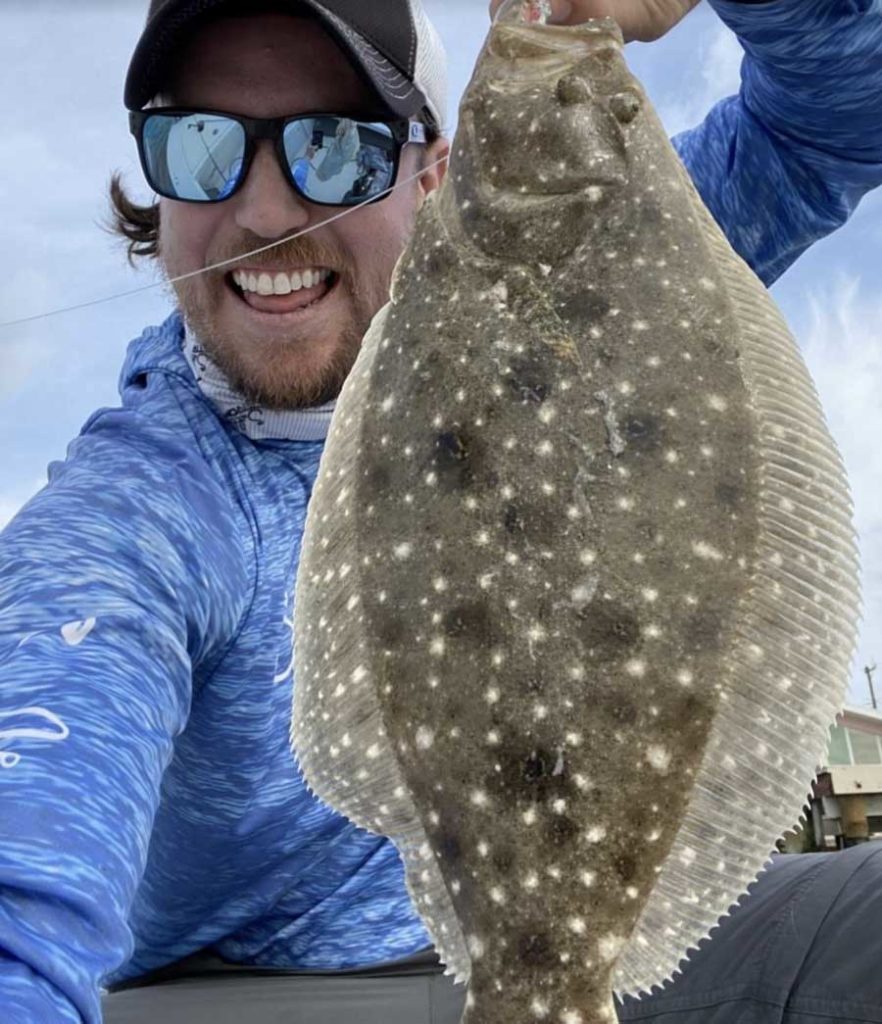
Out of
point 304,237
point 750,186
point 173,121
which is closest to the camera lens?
point 173,121

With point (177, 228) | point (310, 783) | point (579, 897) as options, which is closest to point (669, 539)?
point (579, 897)

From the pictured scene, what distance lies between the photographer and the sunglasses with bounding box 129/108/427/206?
2.16m

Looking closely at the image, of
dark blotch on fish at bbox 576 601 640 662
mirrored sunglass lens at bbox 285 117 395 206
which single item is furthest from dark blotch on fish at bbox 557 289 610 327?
mirrored sunglass lens at bbox 285 117 395 206

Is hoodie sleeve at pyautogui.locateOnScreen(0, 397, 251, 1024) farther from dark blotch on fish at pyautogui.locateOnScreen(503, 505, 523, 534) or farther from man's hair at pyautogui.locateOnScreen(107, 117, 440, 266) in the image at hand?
man's hair at pyautogui.locateOnScreen(107, 117, 440, 266)

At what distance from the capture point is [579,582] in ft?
4.27

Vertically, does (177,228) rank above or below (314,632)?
above

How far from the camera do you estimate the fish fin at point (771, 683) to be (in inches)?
52.5

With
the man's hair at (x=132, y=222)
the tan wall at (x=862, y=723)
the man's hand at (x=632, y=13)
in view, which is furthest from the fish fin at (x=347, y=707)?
the tan wall at (x=862, y=723)

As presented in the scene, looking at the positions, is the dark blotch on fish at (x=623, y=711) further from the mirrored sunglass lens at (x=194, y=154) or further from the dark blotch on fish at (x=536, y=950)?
the mirrored sunglass lens at (x=194, y=154)

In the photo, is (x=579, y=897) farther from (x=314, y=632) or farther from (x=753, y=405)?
(x=753, y=405)

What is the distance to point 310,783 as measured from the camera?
4.81ft

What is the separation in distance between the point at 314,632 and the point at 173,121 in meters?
1.31

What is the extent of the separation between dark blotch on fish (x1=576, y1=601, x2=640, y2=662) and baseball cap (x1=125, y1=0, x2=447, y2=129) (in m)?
1.49

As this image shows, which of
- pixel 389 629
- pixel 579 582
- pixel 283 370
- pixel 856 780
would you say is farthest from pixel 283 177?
pixel 856 780
